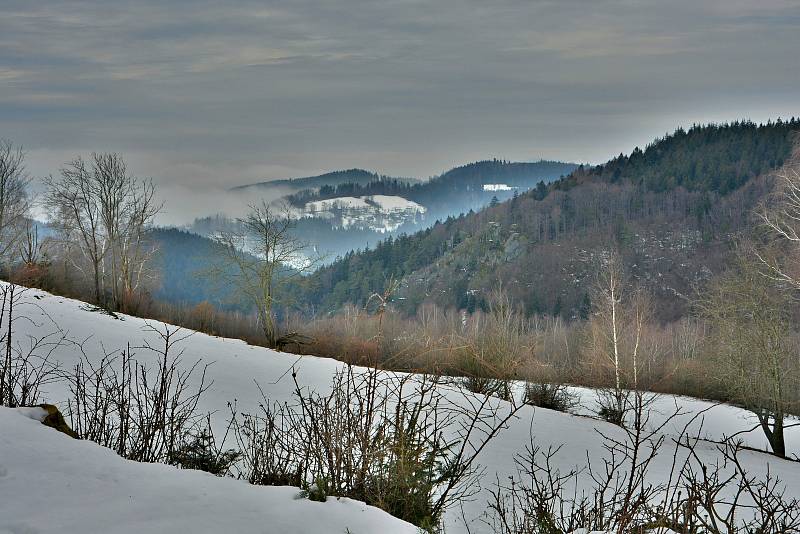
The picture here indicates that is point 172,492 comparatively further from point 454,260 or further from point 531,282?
point 454,260

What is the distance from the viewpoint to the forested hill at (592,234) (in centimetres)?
10981

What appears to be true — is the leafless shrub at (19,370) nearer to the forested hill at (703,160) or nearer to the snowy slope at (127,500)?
the snowy slope at (127,500)

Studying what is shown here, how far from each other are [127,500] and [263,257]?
3330 cm

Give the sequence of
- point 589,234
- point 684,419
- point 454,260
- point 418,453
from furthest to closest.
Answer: point 454,260 < point 589,234 < point 684,419 < point 418,453

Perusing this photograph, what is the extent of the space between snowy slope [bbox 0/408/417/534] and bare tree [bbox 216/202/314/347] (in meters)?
26.4

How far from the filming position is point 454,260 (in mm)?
140125

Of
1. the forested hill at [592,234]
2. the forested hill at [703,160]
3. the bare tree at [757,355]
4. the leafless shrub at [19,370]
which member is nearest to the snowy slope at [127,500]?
the leafless shrub at [19,370]

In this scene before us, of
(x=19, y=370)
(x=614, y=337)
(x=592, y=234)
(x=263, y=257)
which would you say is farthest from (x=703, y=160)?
(x=19, y=370)

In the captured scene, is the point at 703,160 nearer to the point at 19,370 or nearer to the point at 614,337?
the point at 614,337

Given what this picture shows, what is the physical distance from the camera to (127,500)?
3650mm

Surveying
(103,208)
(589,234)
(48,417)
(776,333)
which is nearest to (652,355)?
(776,333)

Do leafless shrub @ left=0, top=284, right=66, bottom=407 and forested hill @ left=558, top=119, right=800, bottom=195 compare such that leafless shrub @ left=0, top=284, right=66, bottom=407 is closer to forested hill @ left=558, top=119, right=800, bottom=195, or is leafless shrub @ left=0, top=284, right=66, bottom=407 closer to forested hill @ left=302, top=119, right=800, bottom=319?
forested hill @ left=302, top=119, right=800, bottom=319

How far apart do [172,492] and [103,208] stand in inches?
1612

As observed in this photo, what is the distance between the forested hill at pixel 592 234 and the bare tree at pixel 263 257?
6803 cm
